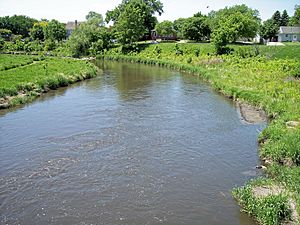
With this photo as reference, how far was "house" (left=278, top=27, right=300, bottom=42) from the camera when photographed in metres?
Answer: 86.9

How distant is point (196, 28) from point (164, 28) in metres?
18.7

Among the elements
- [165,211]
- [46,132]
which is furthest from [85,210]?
[46,132]

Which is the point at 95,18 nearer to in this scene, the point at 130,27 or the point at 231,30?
the point at 130,27

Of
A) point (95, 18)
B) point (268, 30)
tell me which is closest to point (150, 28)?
point (95, 18)

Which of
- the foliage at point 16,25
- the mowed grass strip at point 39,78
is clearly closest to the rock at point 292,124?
the mowed grass strip at point 39,78

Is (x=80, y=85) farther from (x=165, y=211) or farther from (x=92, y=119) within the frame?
(x=165, y=211)

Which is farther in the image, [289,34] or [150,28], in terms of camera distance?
[150,28]

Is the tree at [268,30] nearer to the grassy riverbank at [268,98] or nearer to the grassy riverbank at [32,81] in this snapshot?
the grassy riverbank at [268,98]

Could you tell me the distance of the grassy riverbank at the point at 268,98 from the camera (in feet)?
40.3

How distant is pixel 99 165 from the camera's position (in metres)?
16.5

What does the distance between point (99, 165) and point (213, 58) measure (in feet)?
129

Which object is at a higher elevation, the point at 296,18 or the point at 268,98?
the point at 296,18

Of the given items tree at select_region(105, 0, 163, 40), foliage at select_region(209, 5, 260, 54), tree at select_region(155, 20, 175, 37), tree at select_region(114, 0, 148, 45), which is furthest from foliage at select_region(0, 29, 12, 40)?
foliage at select_region(209, 5, 260, 54)

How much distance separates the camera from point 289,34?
87.2m
